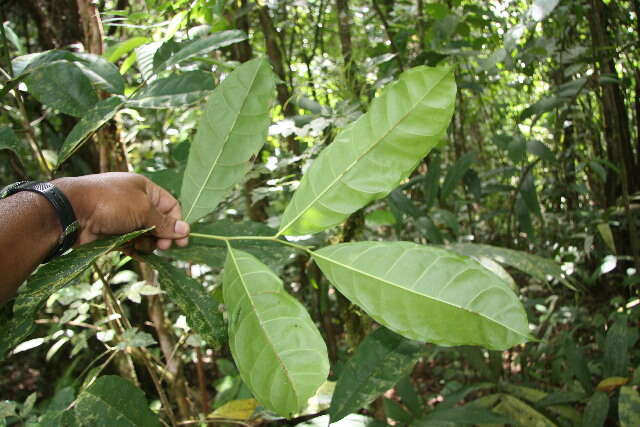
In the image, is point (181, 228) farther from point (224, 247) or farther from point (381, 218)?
point (381, 218)

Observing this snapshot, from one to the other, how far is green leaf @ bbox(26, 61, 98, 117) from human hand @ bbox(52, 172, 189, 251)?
0.22m

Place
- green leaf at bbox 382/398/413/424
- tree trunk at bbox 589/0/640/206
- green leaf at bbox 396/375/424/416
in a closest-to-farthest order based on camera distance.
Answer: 1. green leaf at bbox 382/398/413/424
2. green leaf at bbox 396/375/424/416
3. tree trunk at bbox 589/0/640/206

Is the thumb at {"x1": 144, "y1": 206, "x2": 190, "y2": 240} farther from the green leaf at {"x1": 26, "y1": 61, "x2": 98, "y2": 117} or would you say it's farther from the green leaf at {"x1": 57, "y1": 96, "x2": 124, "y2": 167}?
the green leaf at {"x1": 26, "y1": 61, "x2": 98, "y2": 117}

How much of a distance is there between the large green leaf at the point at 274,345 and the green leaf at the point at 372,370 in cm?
32

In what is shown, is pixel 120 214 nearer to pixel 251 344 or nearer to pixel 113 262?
pixel 251 344

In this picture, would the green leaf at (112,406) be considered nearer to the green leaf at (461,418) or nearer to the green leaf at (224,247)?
the green leaf at (224,247)

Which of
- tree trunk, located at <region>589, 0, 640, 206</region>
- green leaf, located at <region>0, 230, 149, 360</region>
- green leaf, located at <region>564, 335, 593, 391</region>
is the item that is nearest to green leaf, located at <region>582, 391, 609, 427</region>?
green leaf, located at <region>564, 335, 593, 391</region>

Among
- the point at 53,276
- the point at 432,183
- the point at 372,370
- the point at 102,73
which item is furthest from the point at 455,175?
the point at 53,276

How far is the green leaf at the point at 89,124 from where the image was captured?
708mm

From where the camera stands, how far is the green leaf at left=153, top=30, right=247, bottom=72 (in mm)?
771

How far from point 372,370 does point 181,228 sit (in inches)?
13.1

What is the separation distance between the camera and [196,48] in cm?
77

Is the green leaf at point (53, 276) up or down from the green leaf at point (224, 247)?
up

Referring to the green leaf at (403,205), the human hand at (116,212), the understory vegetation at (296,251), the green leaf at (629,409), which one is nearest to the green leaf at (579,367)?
the understory vegetation at (296,251)
